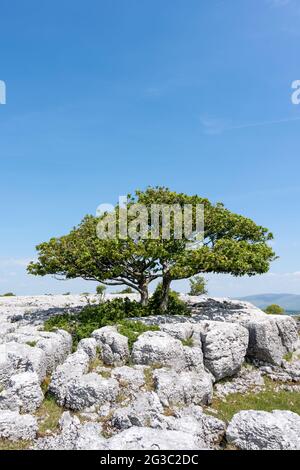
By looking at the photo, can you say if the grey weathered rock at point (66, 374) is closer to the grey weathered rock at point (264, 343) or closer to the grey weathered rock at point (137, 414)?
the grey weathered rock at point (137, 414)

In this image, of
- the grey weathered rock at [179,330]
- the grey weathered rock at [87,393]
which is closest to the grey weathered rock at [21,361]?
the grey weathered rock at [87,393]

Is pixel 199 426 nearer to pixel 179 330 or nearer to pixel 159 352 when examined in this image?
pixel 159 352

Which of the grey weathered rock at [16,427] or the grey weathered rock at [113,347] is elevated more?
the grey weathered rock at [113,347]

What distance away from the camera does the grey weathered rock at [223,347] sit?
21.6m

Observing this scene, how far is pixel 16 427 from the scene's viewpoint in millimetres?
13773

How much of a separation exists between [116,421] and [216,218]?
65.7 feet

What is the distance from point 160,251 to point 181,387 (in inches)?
463

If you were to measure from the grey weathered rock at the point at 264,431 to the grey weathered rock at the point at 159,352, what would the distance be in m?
6.00

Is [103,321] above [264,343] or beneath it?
above

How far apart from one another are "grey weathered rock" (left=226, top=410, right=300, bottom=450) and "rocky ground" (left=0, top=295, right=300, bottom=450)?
0.10 feet

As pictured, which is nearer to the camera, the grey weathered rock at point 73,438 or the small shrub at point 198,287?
the grey weathered rock at point 73,438

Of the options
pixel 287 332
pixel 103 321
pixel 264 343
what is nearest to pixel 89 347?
pixel 103 321
